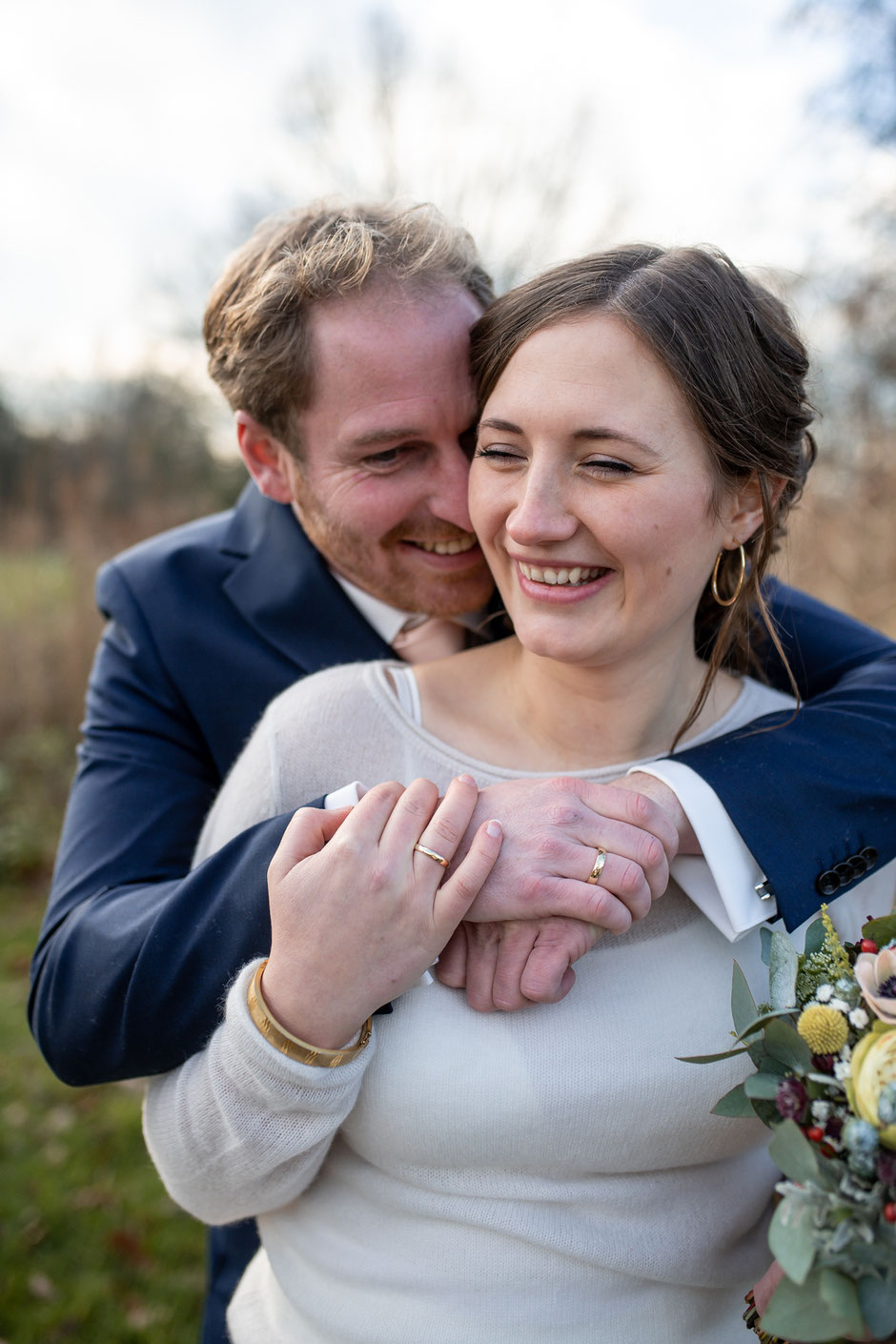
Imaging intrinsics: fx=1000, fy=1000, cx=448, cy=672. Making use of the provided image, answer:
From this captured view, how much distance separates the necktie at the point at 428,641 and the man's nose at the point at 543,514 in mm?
835

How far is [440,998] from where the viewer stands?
1.78 meters

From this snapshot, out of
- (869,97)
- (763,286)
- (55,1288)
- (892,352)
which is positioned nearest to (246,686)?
(763,286)

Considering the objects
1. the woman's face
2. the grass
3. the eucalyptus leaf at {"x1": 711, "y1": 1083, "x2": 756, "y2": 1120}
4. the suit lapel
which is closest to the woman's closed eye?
the woman's face

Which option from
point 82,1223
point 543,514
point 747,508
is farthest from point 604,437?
point 82,1223

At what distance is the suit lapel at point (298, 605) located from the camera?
2590 millimetres

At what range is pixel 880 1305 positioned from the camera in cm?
121

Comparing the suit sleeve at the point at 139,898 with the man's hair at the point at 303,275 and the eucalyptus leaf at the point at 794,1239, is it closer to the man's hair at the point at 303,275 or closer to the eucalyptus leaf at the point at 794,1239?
the man's hair at the point at 303,275

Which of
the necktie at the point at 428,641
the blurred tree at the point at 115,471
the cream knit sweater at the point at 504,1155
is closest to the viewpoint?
the cream knit sweater at the point at 504,1155

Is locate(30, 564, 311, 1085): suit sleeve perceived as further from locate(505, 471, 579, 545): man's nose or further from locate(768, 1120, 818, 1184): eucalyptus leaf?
locate(768, 1120, 818, 1184): eucalyptus leaf

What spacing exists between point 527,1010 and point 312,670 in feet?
3.60

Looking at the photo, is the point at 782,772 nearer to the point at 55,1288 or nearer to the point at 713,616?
the point at 713,616

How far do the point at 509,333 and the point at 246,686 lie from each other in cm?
112

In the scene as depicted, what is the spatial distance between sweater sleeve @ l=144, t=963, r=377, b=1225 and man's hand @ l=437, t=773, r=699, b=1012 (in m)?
0.25

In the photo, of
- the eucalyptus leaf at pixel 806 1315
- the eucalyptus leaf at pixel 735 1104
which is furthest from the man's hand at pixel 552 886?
the eucalyptus leaf at pixel 806 1315
